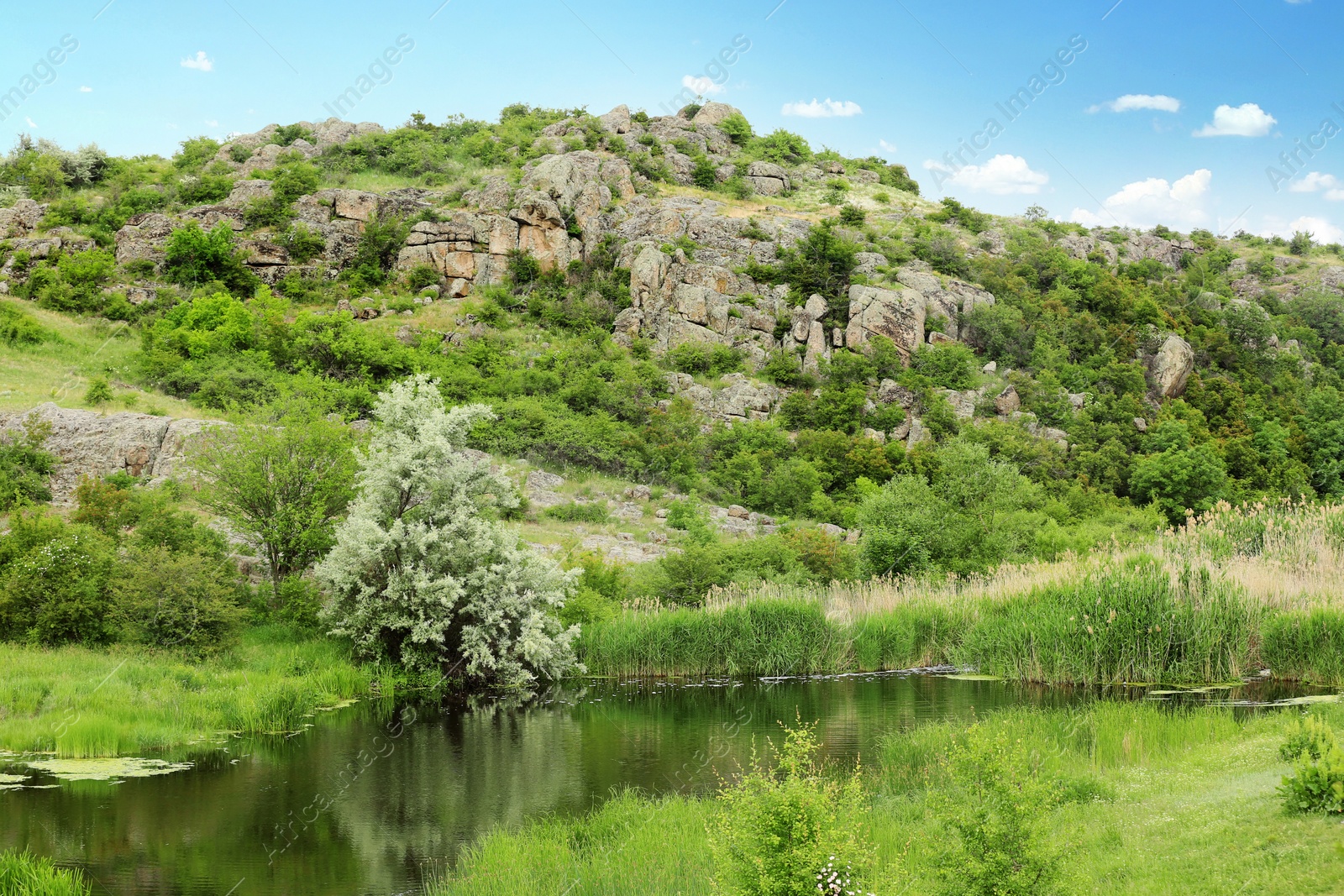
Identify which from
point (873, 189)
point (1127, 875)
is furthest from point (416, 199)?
point (1127, 875)

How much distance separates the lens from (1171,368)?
6675 centimetres

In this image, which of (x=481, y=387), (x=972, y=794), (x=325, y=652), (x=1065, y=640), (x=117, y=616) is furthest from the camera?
(x=481, y=387)

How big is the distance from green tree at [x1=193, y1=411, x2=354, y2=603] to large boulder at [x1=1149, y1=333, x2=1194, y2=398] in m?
59.9

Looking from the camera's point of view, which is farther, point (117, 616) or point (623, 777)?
point (117, 616)

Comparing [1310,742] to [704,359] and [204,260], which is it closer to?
[704,359]

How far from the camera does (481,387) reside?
186 ft

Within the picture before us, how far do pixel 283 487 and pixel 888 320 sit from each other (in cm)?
4824

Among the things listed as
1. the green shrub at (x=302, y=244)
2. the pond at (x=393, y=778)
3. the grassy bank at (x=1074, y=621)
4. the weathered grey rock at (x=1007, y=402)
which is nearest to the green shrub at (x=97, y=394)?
the pond at (x=393, y=778)

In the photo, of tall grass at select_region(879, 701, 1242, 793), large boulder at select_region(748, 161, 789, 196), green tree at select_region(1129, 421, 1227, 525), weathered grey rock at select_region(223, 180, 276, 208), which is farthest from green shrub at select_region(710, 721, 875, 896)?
large boulder at select_region(748, 161, 789, 196)

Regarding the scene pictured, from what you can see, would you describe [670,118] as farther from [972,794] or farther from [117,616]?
[972,794]

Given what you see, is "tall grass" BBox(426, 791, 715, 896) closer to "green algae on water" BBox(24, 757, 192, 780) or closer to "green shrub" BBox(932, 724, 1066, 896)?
"green shrub" BBox(932, 724, 1066, 896)

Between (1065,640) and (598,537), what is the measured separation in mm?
22073

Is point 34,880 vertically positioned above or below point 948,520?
below

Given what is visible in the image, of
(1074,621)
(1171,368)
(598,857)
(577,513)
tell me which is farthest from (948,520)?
Answer: (1171,368)
